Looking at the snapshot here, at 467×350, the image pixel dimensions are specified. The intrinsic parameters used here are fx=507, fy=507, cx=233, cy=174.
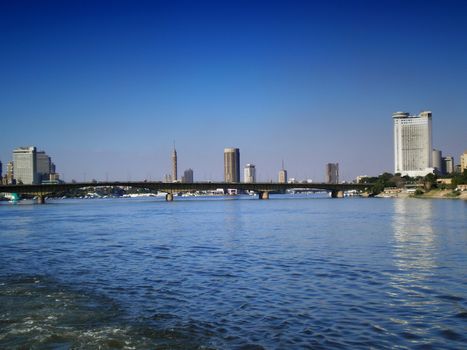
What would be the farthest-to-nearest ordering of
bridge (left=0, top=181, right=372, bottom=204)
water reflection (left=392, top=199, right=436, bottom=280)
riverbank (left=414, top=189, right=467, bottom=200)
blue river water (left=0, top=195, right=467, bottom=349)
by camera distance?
bridge (left=0, top=181, right=372, bottom=204) < riverbank (left=414, top=189, right=467, bottom=200) < water reflection (left=392, top=199, right=436, bottom=280) < blue river water (left=0, top=195, right=467, bottom=349)

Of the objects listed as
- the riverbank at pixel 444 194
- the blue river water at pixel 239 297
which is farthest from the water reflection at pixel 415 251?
the riverbank at pixel 444 194

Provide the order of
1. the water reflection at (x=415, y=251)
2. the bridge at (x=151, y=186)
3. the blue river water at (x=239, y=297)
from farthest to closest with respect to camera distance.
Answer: the bridge at (x=151, y=186)
the water reflection at (x=415, y=251)
the blue river water at (x=239, y=297)

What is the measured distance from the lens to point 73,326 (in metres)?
15.5

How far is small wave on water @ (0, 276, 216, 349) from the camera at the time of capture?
1375cm

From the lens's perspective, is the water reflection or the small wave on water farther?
the water reflection

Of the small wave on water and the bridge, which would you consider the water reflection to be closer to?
the small wave on water

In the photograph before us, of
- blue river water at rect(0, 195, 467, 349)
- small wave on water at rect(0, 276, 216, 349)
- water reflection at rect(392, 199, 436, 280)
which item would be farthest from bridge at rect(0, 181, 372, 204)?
small wave on water at rect(0, 276, 216, 349)

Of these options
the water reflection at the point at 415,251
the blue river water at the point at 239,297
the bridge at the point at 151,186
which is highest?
the bridge at the point at 151,186

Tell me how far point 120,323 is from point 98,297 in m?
4.22

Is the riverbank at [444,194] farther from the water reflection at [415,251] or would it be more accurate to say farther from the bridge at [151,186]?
the water reflection at [415,251]

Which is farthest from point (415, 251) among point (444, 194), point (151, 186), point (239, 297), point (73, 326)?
point (444, 194)

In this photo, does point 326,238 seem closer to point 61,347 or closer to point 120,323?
point 120,323

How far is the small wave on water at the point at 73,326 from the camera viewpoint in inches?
541

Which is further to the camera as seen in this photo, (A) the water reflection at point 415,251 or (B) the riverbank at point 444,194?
(B) the riverbank at point 444,194
